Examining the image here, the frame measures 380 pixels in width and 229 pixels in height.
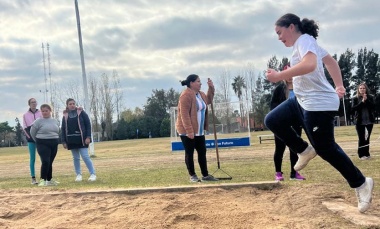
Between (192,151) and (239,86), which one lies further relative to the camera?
(239,86)

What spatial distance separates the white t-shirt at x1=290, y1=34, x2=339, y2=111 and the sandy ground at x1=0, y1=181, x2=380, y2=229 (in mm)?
1096

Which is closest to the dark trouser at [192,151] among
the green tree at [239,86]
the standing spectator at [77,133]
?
the standing spectator at [77,133]

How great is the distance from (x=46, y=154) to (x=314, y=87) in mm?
6384

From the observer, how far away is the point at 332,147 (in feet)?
12.9

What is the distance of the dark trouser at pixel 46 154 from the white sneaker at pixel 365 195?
6.51 meters

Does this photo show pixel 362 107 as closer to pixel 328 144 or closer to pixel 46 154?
pixel 328 144

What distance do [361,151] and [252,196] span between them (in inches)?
230

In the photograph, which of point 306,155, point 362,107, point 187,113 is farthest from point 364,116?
point 306,155

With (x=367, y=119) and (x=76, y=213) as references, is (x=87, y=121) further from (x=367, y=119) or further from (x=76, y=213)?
(x=367, y=119)

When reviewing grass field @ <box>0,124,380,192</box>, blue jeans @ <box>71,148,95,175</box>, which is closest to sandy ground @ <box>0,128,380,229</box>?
grass field @ <box>0,124,380,192</box>

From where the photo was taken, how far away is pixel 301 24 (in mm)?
4254

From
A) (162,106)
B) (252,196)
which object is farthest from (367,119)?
(162,106)

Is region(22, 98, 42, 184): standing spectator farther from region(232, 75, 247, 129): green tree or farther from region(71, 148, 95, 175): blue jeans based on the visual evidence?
region(232, 75, 247, 129): green tree

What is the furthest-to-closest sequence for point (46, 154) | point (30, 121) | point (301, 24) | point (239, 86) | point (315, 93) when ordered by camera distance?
1. point (239, 86)
2. point (30, 121)
3. point (46, 154)
4. point (301, 24)
5. point (315, 93)
